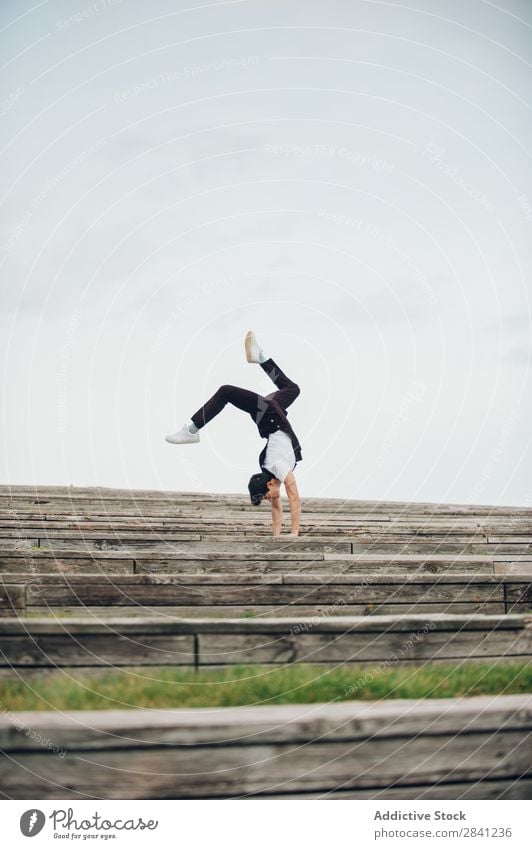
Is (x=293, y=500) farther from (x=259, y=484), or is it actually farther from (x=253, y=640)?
(x=253, y=640)

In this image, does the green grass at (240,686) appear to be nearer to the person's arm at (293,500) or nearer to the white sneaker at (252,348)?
the person's arm at (293,500)

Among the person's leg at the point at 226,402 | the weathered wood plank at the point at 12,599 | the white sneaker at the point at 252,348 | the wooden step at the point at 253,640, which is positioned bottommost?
the wooden step at the point at 253,640

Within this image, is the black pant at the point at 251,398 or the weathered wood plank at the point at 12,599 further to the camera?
the black pant at the point at 251,398

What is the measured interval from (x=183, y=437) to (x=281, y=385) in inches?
35.0

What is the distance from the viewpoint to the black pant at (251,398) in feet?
21.9

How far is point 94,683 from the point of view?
288 cm

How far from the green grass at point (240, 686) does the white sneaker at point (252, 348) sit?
3796 mm

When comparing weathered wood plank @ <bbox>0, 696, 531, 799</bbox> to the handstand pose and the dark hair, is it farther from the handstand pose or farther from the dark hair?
the dark hair

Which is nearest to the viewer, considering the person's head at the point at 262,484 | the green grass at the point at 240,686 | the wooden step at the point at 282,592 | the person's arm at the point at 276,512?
the green grass at the point at 240,686

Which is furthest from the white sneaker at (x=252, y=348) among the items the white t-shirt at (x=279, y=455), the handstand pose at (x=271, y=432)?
the white t-shirt at (x=279, y=455)

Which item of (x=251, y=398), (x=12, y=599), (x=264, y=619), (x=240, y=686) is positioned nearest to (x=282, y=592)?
(x=264, y=619)

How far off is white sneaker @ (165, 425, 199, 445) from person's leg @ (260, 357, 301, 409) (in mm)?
701

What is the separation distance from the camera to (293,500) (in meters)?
6.45

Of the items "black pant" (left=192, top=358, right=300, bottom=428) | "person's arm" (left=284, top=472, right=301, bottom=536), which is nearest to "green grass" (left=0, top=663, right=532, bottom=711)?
"person's arm" (left=284, top=472, right=301, bottom=536)
